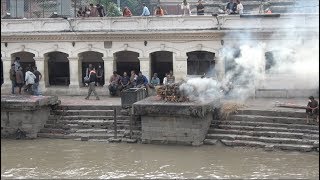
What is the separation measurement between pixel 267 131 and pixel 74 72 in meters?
10.9

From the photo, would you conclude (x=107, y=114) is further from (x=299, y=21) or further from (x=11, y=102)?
(x=299, y=21)

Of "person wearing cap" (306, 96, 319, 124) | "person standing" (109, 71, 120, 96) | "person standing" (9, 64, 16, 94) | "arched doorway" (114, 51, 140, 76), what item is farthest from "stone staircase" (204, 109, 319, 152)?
"person standing" (9, 64, 16, 94)

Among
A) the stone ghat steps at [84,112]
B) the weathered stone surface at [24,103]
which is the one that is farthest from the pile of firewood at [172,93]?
the weathered stone surface at [24,103]

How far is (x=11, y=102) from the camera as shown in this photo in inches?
746

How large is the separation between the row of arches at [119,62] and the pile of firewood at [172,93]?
5.90 m

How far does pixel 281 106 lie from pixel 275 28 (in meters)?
4.21

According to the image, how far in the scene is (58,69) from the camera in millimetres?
26266

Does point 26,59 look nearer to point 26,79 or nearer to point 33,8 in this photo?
point 26,79

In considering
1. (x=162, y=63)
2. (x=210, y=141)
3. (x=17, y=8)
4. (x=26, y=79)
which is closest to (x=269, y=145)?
(x=210, y=141)

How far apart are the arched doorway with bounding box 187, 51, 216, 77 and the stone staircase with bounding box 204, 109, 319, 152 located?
5954 mm

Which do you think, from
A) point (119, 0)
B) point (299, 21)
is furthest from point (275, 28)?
point (119, 0)

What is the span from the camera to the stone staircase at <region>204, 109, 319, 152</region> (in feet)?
53.4

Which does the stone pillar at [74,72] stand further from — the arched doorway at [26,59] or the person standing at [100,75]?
the arched doorway at [26,59]

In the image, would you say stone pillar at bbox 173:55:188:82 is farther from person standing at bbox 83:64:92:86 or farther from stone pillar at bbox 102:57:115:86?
person standing at bbox 83:64:92:86
